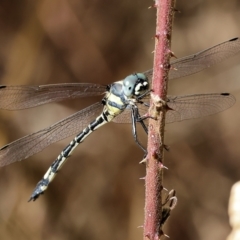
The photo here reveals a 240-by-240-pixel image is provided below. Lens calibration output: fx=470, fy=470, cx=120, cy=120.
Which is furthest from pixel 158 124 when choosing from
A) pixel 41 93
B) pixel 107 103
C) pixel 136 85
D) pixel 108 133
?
pixel 108 133

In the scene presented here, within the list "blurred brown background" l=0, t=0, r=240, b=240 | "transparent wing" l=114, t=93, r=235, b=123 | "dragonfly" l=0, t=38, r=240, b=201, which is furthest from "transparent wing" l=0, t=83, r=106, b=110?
"blurred brown background" l=0, t=0, r=240, b=240

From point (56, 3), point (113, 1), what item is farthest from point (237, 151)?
point (56, 3)

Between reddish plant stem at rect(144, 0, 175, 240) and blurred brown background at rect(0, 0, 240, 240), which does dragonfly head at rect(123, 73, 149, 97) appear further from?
blurred brown background at rect(0, 0, 240, 240)

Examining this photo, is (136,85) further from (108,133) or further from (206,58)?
(108,133)

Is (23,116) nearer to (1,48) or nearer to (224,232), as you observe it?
(1,48)

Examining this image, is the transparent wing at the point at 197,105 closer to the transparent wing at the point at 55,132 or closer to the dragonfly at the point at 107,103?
the dragonfly at the point at 107,103
